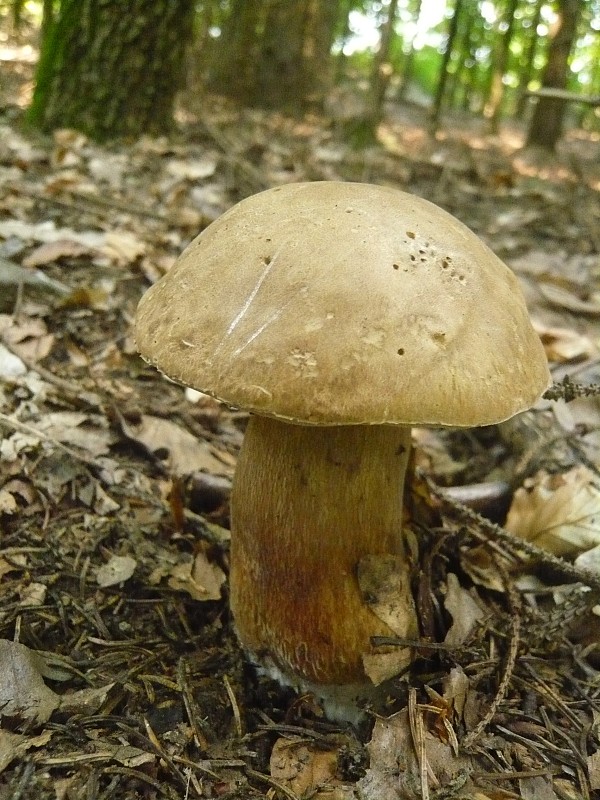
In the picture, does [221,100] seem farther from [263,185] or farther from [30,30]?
[30,30]

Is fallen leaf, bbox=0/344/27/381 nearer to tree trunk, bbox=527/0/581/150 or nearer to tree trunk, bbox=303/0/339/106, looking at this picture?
tree trunk, bbox=527/0/581/150

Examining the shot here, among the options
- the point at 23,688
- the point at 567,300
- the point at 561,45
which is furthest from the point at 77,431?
the point at 561,45

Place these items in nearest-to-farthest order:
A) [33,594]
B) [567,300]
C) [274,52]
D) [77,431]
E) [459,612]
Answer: [33,594], [459,612], [77,431], [567,300], [274,52]

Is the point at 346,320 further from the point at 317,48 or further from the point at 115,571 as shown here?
the point at 317,48

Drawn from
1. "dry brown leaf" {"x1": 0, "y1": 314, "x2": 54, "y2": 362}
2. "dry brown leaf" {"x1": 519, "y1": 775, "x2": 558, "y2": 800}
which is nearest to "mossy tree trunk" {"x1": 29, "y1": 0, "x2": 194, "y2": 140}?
"dry brown leaf" {"x1": 0, "y1": 314, "x2": 54, "y2": 362}

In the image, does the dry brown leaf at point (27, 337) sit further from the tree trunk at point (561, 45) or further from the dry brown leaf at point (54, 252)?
the tree trunk at point (561, 45)

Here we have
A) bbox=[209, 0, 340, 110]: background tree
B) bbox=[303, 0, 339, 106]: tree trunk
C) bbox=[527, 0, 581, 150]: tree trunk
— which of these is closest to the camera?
bbox=[527, 0, 581, 150]: tree trunk

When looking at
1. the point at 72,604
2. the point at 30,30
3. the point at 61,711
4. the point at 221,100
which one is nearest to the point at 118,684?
the point at 61,711
